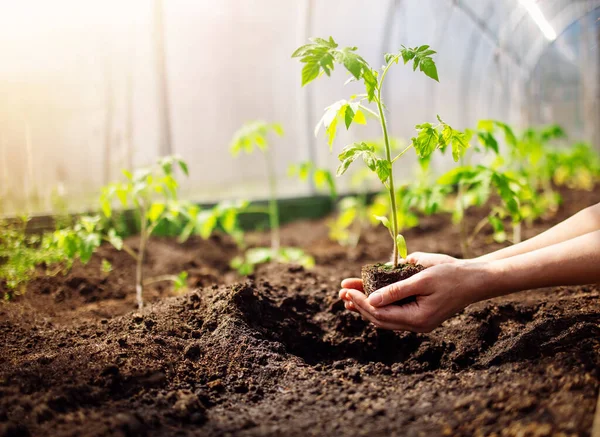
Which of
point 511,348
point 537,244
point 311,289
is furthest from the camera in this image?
point 311,289

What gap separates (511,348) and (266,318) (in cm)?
104

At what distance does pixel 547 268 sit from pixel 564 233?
19.2 inches

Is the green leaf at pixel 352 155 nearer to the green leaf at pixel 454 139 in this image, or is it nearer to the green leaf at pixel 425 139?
the green leaf at pixel 425 139

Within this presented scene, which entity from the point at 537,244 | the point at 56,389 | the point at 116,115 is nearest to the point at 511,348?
the point at 537,244

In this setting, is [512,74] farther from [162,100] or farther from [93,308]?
[93,308]

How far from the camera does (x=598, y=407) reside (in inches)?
51.5

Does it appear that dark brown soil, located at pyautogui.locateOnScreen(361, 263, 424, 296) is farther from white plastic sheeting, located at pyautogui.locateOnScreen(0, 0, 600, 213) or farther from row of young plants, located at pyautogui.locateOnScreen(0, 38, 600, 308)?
white plastic sheeting, located at pyautogui.locateOnScreen(0, 0, 600, 213)

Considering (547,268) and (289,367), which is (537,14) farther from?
(289,367)

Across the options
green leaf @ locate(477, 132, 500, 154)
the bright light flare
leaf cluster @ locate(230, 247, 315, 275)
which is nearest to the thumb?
green leaf @ locate(477, 132, 500, 154)

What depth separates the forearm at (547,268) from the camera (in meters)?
1.67

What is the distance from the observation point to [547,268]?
1.70 meters

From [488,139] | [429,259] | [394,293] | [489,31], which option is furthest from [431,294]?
[489,31]

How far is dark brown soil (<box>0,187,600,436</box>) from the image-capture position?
1425mm

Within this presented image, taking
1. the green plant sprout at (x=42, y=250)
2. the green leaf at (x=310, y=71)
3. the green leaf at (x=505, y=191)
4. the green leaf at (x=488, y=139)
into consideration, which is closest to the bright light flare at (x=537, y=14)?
the green leaf at (x=488, y=139)
